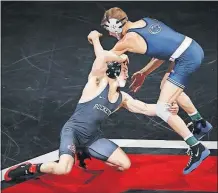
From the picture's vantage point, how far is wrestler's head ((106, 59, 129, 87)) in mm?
3602

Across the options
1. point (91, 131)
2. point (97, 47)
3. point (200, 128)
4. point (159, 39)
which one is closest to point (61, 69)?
point (97, 47)

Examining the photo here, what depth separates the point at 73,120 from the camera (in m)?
3.68

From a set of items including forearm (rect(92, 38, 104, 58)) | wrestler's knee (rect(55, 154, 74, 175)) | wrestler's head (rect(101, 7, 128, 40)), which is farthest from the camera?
forearm (rect(92, 38, 104, 58))

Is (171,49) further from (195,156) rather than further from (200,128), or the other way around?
(195,156)

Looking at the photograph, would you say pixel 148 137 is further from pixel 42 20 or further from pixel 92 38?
pixel 42 20

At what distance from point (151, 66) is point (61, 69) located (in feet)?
2.35

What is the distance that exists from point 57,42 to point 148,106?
3.01 ft

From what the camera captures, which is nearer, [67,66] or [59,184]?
[59,184]

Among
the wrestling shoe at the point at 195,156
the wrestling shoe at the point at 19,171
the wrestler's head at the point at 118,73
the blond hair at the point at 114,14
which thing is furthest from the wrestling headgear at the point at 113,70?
the wrestling shoe at the point at 19,171

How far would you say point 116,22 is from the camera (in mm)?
3639

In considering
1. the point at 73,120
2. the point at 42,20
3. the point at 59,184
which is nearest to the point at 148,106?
the point at 73,120

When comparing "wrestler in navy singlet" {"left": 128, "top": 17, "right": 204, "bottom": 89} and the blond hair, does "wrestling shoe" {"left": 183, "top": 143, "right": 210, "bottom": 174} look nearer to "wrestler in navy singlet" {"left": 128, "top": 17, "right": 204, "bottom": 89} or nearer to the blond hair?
"wrestler in navy singlet" {"left": 128, "top": 17, "right": 204, "bottom": 89}

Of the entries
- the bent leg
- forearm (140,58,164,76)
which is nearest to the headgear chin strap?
forearm (140,58,164,76)

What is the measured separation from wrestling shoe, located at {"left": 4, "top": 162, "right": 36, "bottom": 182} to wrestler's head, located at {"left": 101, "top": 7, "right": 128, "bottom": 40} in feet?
3.80
